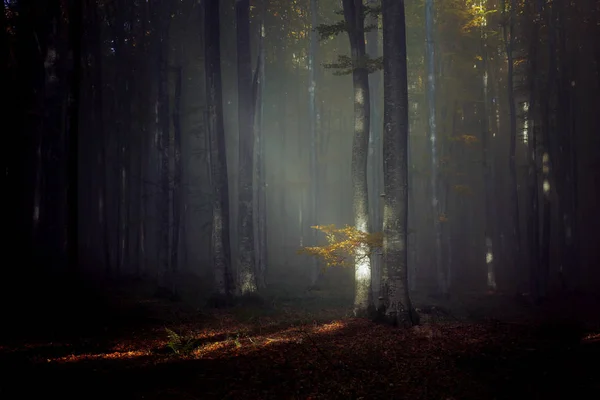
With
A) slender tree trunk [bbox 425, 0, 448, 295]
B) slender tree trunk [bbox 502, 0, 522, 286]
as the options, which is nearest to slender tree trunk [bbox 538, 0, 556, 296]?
slender tree trunk [bbox 502, 0, 522, 286]

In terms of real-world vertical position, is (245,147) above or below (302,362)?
above

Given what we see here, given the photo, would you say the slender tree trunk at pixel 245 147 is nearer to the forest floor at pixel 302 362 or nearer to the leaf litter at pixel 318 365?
the forest floor at pixel 302 362

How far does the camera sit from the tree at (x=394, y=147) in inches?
400

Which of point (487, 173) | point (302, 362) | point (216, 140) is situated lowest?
point (302, 362)

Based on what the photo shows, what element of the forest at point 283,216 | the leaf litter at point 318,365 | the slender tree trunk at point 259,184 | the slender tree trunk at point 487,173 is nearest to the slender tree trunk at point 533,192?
the forest at point 283,216

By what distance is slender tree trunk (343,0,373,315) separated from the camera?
12.1 m

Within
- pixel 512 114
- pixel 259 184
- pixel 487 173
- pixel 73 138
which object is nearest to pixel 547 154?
pixel 512 114

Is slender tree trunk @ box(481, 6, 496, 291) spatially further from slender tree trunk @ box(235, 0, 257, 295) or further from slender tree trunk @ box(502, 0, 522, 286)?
slender tree trunk @ box(235, 0, 257, 295)

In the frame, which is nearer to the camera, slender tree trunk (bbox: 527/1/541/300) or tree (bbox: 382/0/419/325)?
tree (bbox: 382/0/419/325)

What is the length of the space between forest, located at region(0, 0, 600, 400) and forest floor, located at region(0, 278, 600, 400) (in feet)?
0.16

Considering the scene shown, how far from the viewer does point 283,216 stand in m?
38.5

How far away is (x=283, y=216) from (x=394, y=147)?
2867 centimetres

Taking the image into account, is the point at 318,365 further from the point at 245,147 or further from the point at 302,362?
the point at 245,147

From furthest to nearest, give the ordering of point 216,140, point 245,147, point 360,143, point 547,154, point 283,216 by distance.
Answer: point 283,216 → point 547,154 → point 245,147 → point 216,140 → point 360,143
